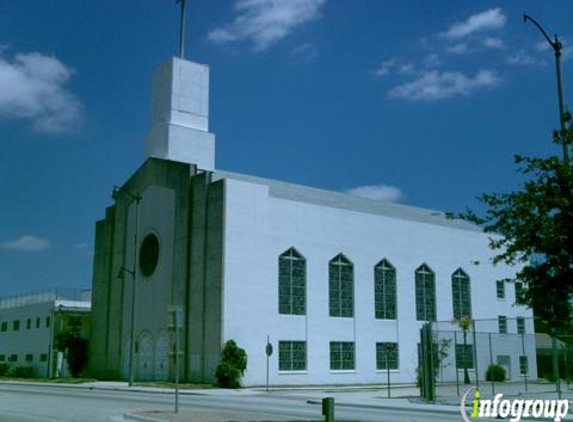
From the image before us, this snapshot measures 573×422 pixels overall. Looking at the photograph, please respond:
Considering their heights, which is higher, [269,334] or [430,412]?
[269,334]

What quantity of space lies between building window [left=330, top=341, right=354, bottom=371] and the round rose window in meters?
13.8

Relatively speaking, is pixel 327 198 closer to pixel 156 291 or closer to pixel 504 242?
pixel 156 291

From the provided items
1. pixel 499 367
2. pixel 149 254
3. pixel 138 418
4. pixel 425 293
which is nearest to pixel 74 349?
pixel 149 254

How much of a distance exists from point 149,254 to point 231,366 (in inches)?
546

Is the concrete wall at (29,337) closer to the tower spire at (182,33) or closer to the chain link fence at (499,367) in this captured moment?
the tower spire at (182,33)

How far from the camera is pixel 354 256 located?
5347 cm

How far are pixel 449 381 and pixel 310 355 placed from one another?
17.8 metres

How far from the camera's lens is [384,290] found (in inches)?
2168

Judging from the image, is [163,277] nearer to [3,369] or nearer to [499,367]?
[3,369]

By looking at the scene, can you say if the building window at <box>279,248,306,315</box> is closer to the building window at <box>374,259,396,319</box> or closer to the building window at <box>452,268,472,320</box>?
the building window at <box>374,259,396,319</box>

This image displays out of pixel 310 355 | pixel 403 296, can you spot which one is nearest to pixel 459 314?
→ pixel 403 296

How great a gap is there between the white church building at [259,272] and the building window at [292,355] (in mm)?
90

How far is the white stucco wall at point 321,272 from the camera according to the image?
153ft

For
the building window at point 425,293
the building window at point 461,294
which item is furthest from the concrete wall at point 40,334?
the building window at point 461,294
